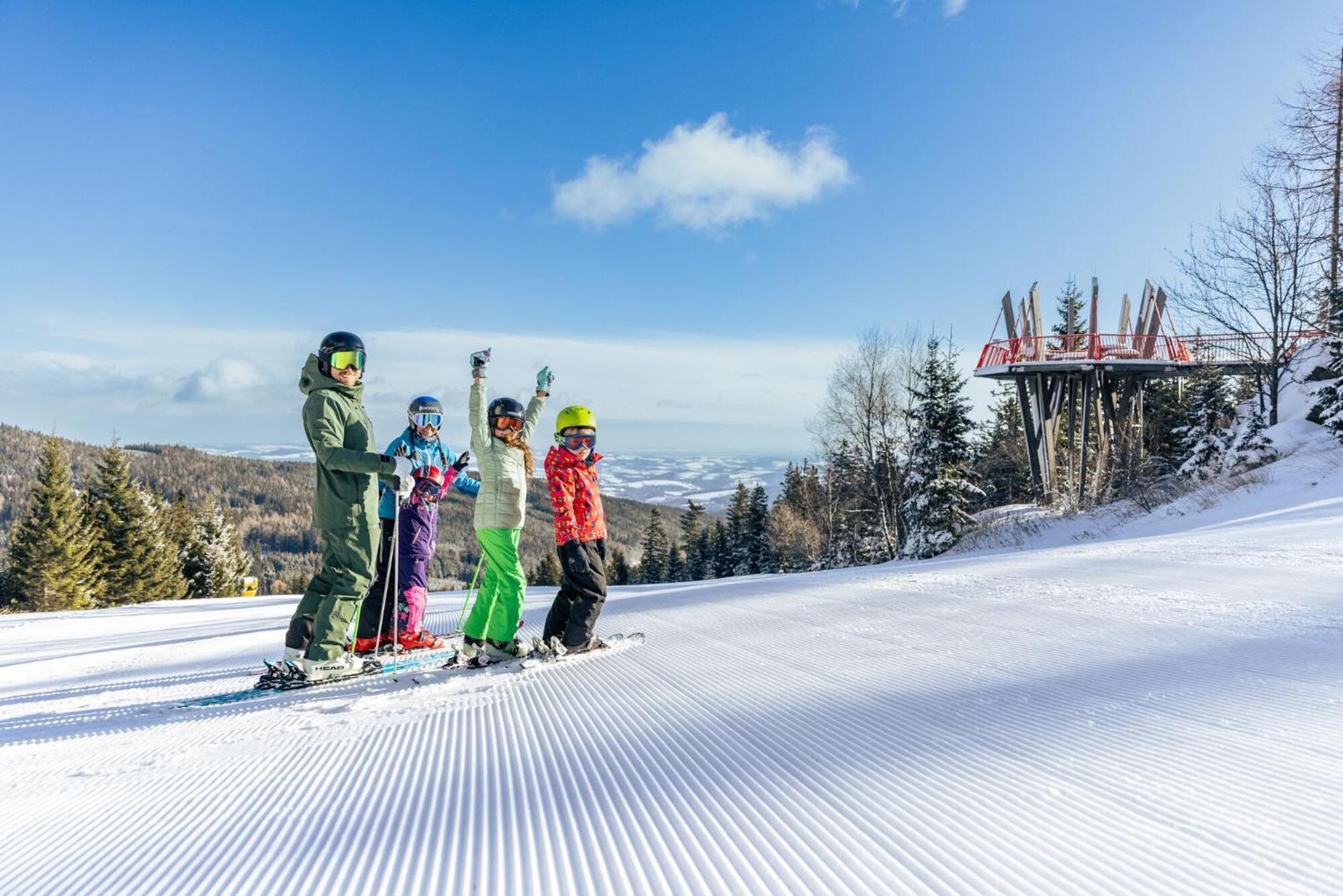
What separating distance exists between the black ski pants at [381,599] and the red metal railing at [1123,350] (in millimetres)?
19412

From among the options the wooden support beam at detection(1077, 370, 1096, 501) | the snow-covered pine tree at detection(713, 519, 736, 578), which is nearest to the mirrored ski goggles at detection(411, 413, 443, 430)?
the wooden support beam at detection(1077, 370, 1096, 501)

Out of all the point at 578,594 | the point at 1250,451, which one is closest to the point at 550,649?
the point at 578,594

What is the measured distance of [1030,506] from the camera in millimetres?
22016

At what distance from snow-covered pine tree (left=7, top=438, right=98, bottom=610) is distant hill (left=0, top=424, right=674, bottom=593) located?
78488 millimetres

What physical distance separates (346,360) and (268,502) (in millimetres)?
163048

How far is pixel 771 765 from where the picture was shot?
8.35 feet

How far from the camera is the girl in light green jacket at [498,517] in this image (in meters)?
4.88

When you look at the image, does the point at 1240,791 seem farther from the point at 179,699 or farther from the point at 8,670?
the point at 8,670

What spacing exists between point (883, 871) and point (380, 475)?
365 centimetres

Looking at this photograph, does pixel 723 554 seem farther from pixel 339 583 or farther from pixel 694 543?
pixel 339 583

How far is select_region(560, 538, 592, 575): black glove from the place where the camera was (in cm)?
479

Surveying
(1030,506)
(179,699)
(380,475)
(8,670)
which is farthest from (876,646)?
(1030,506)

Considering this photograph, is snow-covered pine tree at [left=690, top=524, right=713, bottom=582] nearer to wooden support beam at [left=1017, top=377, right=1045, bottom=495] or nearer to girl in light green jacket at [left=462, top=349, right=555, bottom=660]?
wooden support beam at [left=1017, top=377, right=1045, bottom=495]

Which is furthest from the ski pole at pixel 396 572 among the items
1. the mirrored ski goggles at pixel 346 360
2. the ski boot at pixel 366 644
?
the mirrored ski goggles at pixel 346 360
